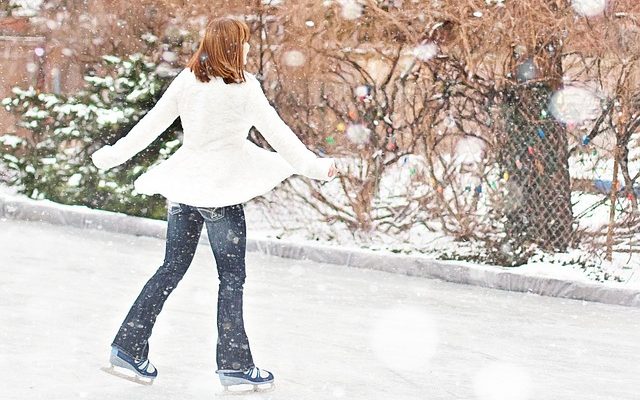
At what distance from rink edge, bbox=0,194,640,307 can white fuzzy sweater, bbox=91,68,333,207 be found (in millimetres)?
4397

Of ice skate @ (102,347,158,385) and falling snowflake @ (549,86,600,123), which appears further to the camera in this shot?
falling snowflake @ (549,86,600,123)

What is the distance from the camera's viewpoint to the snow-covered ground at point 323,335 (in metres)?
6.97

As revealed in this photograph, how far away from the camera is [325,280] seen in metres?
11.0

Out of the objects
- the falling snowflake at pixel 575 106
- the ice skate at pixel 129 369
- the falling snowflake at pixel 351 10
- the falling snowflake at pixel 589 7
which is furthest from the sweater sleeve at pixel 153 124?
the falling snowflake at pixel 351 10

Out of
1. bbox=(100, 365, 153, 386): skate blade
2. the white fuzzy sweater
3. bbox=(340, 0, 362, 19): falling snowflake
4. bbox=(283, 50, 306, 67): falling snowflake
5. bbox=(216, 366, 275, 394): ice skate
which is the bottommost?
bbox=(100, 365, 153, 386): skate blade

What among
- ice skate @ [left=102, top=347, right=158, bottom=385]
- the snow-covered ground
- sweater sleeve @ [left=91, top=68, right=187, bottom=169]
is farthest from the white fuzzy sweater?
the snow-covered ground

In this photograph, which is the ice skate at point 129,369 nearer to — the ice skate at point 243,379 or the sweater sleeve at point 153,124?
the ice skate at point 243,379

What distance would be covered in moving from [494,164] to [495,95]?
0.59 m

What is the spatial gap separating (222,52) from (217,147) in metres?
0.45

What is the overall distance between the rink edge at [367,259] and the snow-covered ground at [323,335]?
14 centimetres

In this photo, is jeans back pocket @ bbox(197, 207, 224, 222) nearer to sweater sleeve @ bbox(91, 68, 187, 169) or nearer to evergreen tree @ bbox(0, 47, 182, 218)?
sweater sleeve @ bbox(91, 68, 187, 169)

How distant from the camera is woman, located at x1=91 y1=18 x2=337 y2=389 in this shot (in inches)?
253

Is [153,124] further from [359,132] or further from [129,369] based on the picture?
[359,132]

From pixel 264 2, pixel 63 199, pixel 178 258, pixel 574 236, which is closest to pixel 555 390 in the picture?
pixel 178 258
